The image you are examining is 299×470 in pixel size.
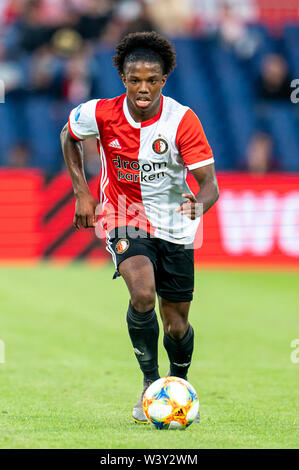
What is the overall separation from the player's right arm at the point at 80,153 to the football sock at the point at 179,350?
0.99 metres

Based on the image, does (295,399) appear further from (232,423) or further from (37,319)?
(37,319)

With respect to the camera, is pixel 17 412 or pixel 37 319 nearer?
pixel 17 412

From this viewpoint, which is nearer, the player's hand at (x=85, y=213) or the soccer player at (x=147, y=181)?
the soccer player at (x=147, y=181)

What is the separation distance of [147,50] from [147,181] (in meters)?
0.85

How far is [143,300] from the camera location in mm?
5832

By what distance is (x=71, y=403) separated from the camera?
6473 mm

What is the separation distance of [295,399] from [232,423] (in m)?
1.10

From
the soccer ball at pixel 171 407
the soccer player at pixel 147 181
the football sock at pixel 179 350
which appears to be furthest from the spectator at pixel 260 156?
Result: the soccer ball at pixel 171 407

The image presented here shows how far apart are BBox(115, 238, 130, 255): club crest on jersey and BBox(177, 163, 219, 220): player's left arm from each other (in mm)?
513

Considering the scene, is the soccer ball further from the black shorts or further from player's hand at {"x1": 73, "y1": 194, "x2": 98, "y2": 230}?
player's hand at {"x1": 73, "y1": 194, "x2": 98, "y2": 230}

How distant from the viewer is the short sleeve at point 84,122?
6.27 m

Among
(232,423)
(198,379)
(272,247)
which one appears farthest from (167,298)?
(272,247)

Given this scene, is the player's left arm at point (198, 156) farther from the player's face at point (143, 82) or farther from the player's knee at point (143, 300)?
the player's knee at point (143, 300)

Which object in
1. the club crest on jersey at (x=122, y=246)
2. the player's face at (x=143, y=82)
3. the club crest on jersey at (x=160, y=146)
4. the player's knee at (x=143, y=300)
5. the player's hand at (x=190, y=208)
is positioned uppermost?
the player's face at (x=143, y=82)
